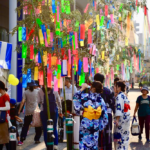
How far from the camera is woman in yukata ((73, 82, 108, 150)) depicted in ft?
19.2

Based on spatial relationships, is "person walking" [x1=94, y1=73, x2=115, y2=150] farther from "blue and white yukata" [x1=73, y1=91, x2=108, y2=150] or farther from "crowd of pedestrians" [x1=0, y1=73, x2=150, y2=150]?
"blue and white yukata" [x1=73, y1=91, x2=108, y2=150]

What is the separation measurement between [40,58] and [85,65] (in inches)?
76.5

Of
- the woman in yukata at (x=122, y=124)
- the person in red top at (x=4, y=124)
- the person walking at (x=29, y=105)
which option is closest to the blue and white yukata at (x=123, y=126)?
the woman in yukata at (x=122, y=124)

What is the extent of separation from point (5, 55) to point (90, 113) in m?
7.19

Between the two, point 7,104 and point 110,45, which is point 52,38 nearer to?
point 7,104

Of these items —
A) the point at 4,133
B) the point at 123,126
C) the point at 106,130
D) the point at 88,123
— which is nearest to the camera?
the point at 88,123

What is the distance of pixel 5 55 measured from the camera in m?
12.3

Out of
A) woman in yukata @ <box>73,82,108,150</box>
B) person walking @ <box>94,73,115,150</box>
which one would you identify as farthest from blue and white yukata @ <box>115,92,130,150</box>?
woman in yukata @ <box>73,82,108,150</box>

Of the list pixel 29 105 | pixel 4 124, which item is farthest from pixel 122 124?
pixel 29 105

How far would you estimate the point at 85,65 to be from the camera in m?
9.65

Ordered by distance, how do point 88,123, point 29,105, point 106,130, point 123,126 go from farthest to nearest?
1. point 29,105
2. point 123,126
3. point 106,130
4. point 88,123

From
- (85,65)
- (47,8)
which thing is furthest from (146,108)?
(47,8)

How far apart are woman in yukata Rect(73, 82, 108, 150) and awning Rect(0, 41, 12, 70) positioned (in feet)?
22.3

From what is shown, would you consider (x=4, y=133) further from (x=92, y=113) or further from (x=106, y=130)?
(x=106, y=130)
